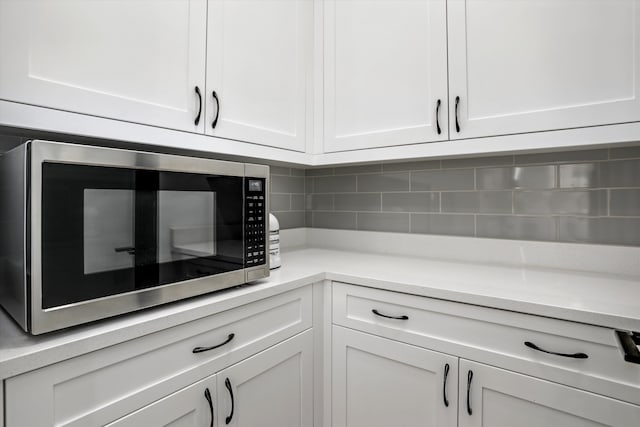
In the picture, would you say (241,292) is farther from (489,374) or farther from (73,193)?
(489,374)

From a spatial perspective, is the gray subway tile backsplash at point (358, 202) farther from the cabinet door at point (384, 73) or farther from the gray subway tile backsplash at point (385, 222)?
the cabinet door at point (384, 73)

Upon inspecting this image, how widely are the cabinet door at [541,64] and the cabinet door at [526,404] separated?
762 millimetres

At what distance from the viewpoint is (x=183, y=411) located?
0.86m

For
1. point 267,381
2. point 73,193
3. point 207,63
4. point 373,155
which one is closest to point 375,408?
point 267,381

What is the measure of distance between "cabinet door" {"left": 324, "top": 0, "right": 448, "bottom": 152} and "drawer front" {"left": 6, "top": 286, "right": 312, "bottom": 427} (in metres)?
0.81

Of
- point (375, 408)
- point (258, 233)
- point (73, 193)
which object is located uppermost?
point (73, 193)

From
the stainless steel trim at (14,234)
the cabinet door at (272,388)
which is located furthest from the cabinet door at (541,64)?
the stainless steel trim at (14,234)

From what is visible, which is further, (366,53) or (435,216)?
(435,216)

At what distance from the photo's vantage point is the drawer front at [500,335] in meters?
0.83

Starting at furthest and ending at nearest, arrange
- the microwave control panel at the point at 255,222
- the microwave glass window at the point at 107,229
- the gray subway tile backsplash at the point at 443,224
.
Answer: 1. the gray subway tile backsplash at the point at 443,224
2. the microwave control panel at the point at 255,222
3. the microwave glass window at the point at 107,229

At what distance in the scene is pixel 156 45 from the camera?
100 centimetres

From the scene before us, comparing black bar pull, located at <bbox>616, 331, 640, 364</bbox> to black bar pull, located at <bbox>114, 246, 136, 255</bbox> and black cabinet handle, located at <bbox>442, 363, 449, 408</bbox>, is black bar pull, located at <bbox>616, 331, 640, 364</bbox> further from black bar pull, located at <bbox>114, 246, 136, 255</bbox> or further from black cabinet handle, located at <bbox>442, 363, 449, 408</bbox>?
black bar pull, located at <bbox>114, 246, 136, 255</bbox>

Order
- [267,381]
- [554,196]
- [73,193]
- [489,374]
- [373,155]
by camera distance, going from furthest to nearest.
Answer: [373,155], [554,196], [267,381], [489,374], [73,193]

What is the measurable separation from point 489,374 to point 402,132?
88 cm
